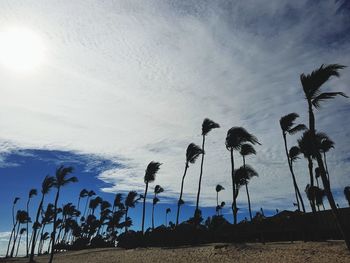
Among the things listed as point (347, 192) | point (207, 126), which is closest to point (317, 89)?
point (207, 126)

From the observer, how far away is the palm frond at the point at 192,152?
33031mm

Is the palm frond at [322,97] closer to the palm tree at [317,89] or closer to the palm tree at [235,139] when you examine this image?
the palm tree at [317,89]

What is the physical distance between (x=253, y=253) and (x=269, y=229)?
5.99m

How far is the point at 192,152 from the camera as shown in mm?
33062

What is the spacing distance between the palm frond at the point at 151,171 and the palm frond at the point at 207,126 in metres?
7.88

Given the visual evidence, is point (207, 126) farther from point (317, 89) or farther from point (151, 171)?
point (317, 89)

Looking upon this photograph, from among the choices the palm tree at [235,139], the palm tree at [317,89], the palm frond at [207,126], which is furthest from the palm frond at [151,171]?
the palm tree at [317,89]

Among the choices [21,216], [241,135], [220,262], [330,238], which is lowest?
[220,262]

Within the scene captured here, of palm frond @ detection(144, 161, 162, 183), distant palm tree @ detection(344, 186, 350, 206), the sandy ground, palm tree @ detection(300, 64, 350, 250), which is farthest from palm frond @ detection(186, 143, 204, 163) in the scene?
distant palm tree @ detection(344, 186, 350, 206)

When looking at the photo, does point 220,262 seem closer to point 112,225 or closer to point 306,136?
point 306,136

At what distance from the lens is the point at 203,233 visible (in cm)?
→ 2594

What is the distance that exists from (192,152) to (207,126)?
3.49 m

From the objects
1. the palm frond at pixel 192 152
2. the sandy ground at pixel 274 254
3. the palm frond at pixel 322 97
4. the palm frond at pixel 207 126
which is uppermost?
the palm frond at pixel 207 126

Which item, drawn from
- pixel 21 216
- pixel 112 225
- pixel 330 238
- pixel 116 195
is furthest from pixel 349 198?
pixel 21 216
